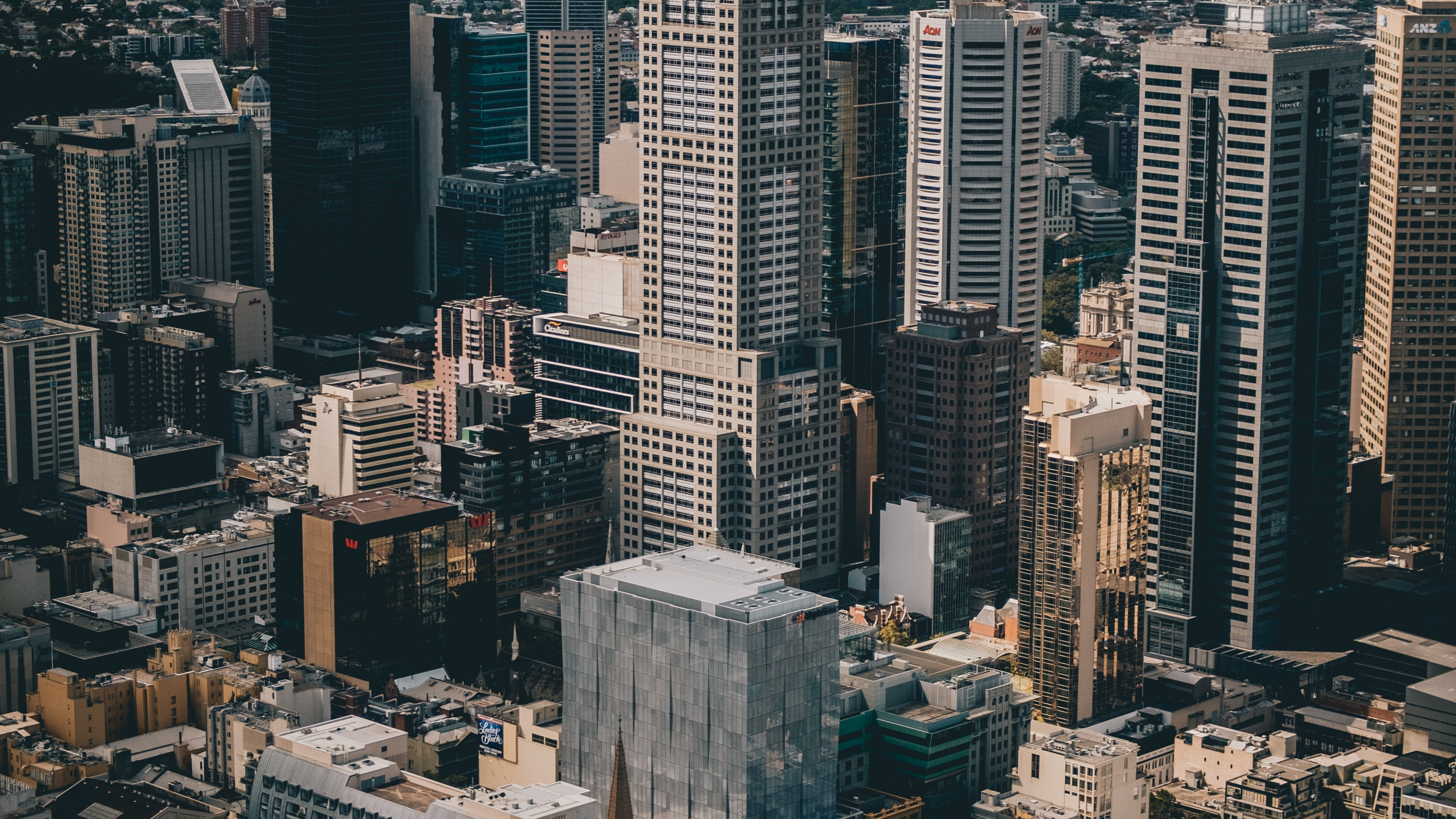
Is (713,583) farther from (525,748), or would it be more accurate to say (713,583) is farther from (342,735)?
(342,735)

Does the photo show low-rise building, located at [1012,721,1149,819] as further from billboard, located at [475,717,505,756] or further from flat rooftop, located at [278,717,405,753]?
flat rooftop, located at [278,717,405,753]

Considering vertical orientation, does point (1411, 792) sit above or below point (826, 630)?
below

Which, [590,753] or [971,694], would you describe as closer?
[590,753]

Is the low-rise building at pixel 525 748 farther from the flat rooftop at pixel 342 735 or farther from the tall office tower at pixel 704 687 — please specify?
the tall office tower at pixel 704 687

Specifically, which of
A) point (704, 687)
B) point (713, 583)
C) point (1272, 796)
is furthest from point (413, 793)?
point (1272, 796)

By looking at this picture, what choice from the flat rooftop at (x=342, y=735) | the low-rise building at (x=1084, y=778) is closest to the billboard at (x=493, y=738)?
the flat rooftop at (x=342, y=735)

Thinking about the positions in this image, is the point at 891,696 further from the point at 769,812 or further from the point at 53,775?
the point at 53,775

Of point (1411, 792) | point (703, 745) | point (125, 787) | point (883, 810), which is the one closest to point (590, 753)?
point (703, 745)
